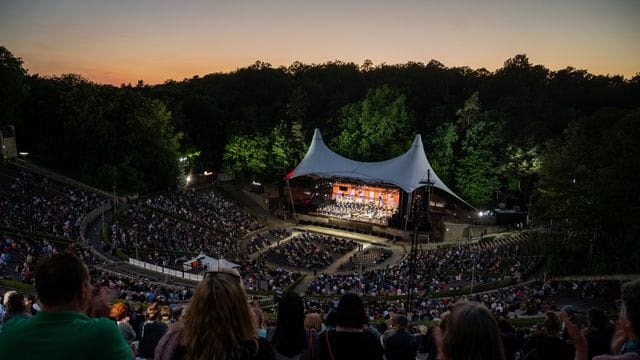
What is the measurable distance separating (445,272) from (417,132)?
2132 cm

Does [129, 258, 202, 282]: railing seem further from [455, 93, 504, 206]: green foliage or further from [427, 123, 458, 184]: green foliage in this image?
[455, 93, 504, 206]: green foliage

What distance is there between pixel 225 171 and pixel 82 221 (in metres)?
19.6

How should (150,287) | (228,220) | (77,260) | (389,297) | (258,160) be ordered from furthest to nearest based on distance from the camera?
(258,160) → (228,220) → (389,297) → (150,287) → (77,260)

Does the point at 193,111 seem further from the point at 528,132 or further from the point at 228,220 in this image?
the point at 528,132

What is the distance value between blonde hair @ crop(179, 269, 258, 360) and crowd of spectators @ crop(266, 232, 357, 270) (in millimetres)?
20173

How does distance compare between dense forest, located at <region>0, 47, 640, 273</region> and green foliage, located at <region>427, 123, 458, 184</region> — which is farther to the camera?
green foliage, located at <region>427, 123, 458, 184</region>

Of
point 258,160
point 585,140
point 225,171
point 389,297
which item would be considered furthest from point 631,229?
point 225,171

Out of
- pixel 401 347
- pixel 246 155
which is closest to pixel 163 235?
pixel 246 155

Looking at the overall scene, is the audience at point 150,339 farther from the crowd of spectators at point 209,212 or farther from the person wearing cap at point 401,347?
the crowd of spectators at point 209,212

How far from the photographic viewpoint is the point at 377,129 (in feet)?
126

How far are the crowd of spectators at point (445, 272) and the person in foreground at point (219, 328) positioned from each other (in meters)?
15.4

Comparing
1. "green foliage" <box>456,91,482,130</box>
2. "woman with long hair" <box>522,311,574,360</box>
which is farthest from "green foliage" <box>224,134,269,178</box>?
"woman with long hair" <box>522,311,574,360</box>

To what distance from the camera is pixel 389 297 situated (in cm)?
1617

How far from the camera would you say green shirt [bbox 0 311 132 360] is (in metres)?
1.84
